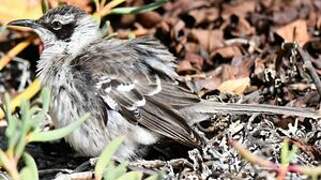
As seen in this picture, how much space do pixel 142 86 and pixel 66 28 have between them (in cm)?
91

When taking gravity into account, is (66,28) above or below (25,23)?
below

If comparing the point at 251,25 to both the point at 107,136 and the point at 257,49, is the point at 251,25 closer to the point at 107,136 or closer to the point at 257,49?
the point at 257,49

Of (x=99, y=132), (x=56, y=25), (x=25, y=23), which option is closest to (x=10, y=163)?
(x=99, y=132)

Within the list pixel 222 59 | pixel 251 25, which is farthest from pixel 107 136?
pixel 251 25

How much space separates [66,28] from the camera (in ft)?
21.5

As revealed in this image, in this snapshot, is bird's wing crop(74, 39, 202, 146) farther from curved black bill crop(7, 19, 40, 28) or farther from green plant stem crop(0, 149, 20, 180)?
green plant stem crop(0, 149, 20, 180)

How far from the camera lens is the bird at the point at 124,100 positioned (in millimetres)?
5836

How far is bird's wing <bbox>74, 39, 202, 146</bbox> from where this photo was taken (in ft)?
19.1

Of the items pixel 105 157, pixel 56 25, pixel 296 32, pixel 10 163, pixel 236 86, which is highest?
pixel 56 25

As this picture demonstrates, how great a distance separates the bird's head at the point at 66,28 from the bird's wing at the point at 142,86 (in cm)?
20

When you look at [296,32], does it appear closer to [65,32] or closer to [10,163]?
[65,32]

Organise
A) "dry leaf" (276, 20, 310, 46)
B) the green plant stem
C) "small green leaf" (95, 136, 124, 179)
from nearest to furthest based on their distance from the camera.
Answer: the green plant stem, "small green leaf" (95, 136, 124, 179), "dry leaf" (276, 20, 310, 46)

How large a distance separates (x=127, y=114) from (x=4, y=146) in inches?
46.1

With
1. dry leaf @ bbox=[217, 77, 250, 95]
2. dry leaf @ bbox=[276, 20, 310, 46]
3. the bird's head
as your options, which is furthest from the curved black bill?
dry leaf @ bbox=[276, 20, 310, 46]
